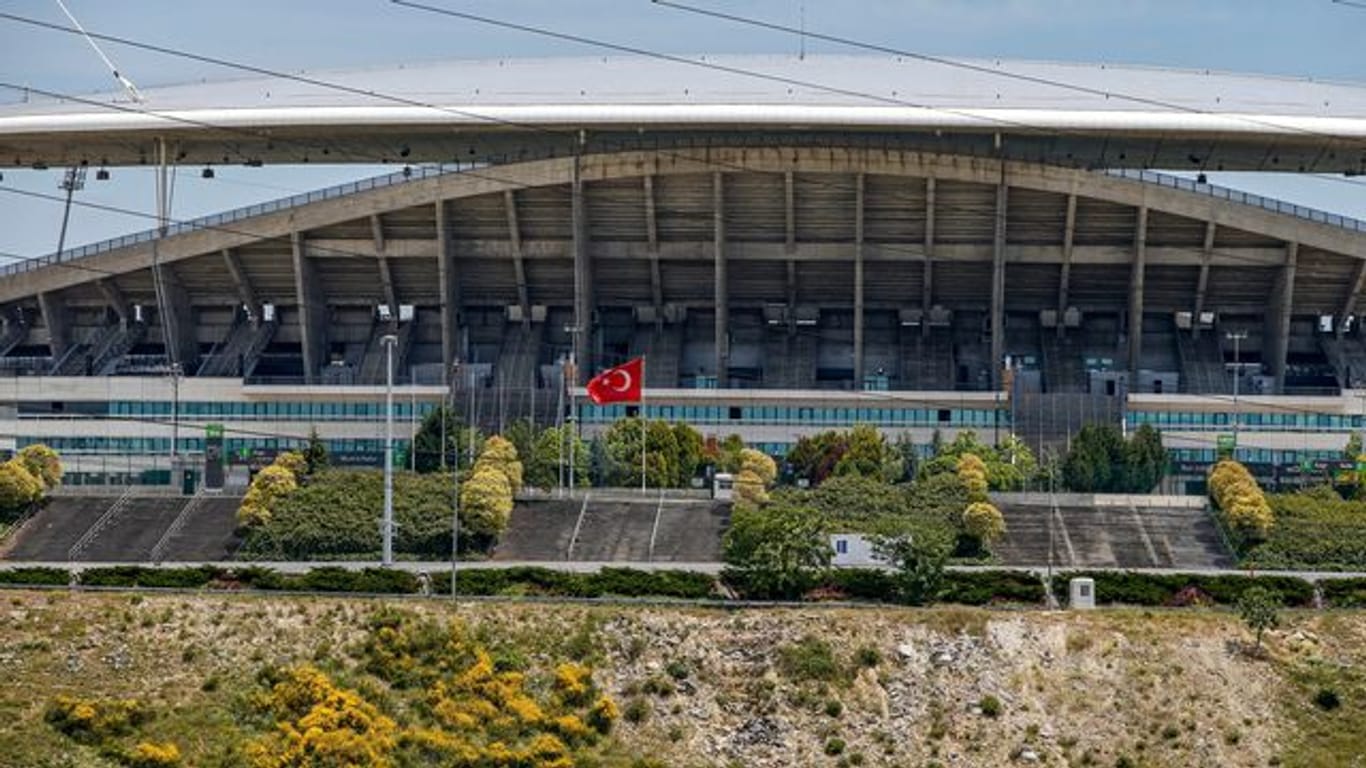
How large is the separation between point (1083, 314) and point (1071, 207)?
10674 mm

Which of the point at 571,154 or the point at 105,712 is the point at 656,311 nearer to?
the point at 571,154

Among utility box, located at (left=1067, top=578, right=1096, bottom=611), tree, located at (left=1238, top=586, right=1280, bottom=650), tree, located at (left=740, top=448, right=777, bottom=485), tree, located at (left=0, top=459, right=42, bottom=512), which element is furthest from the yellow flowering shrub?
tree, located at (left=740, top=448, right=777, bottom=485)

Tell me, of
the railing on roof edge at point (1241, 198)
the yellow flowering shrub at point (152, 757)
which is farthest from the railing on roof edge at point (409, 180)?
the yellow flowering shrub at point (152, 757)

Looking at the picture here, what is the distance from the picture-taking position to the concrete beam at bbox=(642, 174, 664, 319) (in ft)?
456

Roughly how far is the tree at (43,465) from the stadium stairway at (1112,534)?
116ft

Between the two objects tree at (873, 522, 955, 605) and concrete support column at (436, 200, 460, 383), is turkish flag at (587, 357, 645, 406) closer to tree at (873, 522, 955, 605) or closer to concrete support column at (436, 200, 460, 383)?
concrete support column at (436, 200, 460, 383)

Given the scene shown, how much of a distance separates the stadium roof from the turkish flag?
34.7ft

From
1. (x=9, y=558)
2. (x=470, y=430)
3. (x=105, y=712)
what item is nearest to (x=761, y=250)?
(x=470, y=430)

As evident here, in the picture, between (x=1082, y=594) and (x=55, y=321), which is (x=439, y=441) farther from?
(x=1082, y=594)

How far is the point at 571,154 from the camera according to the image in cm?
13838

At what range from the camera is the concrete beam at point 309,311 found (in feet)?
466

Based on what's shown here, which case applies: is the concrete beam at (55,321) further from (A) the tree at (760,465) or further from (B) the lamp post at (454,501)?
(A) the tree at (760,465)

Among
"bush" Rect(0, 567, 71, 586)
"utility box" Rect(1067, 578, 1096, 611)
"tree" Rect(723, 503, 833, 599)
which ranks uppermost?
"tree" Rect(723, 503, 833, 599)

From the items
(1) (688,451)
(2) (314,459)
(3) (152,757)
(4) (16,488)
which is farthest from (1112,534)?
(3) (152,757)
